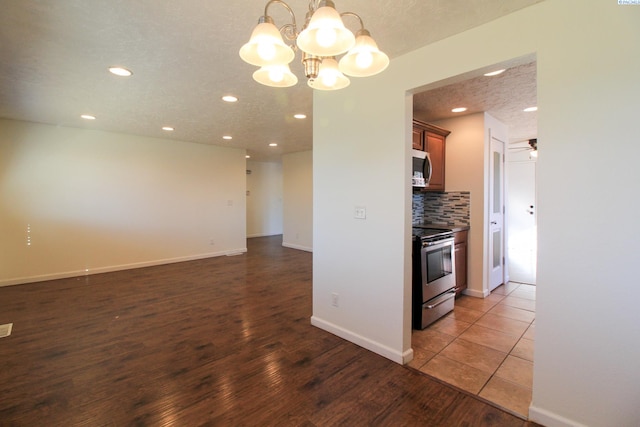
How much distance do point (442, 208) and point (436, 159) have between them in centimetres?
77

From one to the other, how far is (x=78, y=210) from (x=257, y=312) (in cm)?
386

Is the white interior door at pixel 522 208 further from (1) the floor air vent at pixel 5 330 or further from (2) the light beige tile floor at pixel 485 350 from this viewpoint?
(1) the floor air vent at pixel 5 330

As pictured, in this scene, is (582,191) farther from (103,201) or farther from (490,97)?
(103,201)

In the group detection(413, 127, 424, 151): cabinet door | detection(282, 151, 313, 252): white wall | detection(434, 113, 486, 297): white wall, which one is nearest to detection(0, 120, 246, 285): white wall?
detection(282, 151, 313, 252): white wall

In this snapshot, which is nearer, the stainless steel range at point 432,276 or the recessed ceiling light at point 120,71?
the recessed ceiling light at point 120,71

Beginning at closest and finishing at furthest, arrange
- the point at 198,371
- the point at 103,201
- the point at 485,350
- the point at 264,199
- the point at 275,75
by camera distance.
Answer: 1. the point at 275,75
2. the point at 198,371
3. the point at 485,350
4. the point at 103,201
5. the point at 264,199

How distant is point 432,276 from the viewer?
3.00 metres

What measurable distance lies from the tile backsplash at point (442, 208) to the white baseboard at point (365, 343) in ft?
7.05

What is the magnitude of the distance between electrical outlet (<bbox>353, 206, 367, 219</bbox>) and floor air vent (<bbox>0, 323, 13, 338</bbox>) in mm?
3579

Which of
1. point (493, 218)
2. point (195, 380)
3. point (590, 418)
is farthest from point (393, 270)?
point (493, 218)

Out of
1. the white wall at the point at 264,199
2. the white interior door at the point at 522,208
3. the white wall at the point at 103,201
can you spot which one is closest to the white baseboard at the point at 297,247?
the white wall at the point at 103,201

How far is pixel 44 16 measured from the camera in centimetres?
183

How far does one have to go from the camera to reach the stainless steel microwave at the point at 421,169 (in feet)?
11.0

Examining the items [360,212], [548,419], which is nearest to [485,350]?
[548,419]
